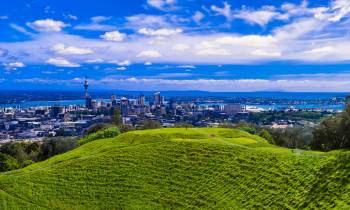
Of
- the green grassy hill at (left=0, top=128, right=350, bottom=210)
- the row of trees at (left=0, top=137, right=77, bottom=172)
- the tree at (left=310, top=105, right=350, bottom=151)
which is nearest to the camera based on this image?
the green grassy hill at (left=0, top=128, right=350, bottom=210)

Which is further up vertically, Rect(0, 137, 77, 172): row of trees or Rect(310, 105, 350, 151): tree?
Rect(310, 105, 350, 151): tree

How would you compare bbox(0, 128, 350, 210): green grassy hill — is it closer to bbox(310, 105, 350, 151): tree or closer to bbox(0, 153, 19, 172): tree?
bbox(310, 105, 350, 151): tree

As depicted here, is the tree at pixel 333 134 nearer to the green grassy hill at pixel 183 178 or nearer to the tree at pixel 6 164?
the green grassy hill at pixel 183 178

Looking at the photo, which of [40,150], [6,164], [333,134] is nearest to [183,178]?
[333,134]

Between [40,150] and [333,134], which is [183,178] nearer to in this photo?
[333,134]

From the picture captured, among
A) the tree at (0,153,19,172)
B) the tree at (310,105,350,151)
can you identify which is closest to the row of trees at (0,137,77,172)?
the tree at (0,153,19,172)

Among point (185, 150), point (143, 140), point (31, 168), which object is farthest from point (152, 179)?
point (31, 168)

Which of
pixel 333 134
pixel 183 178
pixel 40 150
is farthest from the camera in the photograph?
pixel 40 150

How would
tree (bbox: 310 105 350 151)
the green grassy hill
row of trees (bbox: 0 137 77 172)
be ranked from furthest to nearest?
row of trees (bbox: 0 137 77 172), tree (bbox: 310 105 350 151), the green grassy hill

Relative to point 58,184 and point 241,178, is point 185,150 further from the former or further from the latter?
point 58,184
